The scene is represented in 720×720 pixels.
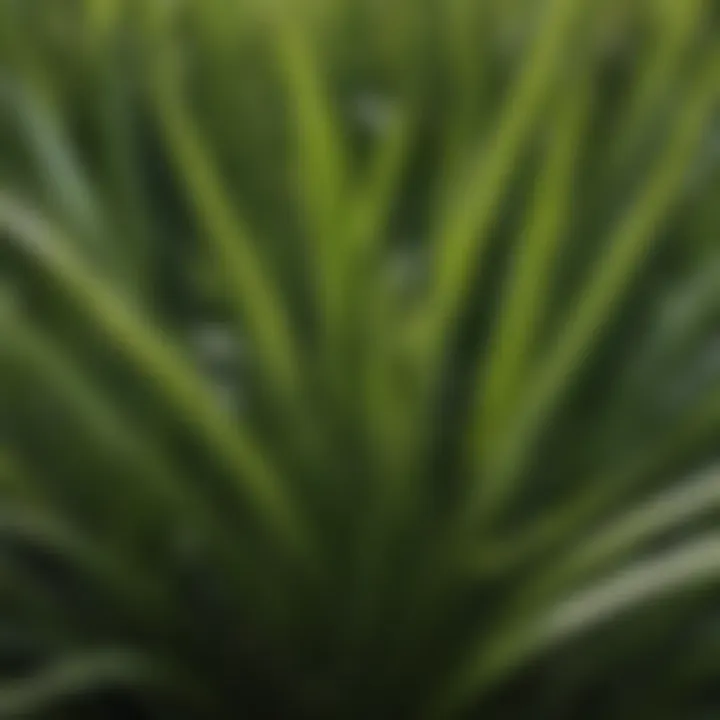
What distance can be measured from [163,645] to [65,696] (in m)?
0.05

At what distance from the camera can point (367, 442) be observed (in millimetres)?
516

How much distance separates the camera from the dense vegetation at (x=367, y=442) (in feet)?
1.65

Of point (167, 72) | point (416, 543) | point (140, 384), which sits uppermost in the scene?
point (167, 72)

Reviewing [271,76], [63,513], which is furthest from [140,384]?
[271,76]

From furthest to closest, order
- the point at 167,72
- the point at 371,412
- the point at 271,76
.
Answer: the point at 271,76, the point at 167,72, the point at 371,412

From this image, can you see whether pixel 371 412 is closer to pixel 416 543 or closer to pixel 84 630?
pixel 416 543

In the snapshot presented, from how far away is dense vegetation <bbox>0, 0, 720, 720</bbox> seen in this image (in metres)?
0.50

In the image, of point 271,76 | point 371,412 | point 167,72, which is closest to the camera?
point 371,412

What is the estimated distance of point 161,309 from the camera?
2.15 feet

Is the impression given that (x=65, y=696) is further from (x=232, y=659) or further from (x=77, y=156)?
(x=77, y=156)

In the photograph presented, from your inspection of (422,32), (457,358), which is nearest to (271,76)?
(422,32)

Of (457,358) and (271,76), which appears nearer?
(457,358)

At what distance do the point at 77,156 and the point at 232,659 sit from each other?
27 centimetres

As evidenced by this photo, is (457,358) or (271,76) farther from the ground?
(271,76)
